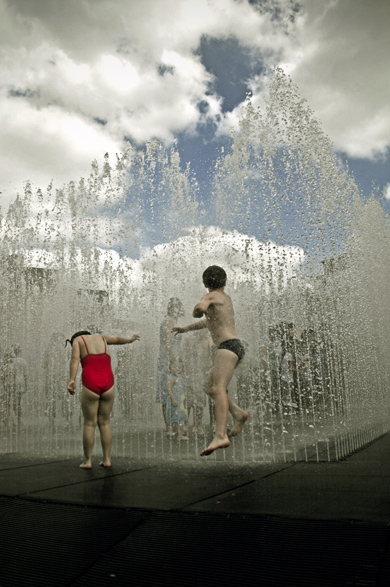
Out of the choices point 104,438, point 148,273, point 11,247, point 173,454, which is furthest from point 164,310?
point 11,247

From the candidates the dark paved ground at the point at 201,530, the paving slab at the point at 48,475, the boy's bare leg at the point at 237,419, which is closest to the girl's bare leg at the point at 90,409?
the paving slab at the point at 48,475

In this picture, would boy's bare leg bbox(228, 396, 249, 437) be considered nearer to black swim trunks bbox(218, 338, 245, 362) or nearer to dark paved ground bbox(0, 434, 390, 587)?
black swim trunks bbox(218, 338, 245, 362)

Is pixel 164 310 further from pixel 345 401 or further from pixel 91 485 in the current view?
pixel 91 485

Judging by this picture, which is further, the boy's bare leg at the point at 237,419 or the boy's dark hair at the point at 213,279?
the boy's dark hair at the point at 213,279

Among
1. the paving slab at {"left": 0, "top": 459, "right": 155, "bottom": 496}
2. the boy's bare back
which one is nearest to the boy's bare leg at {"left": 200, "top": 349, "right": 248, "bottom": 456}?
the boy's bare back

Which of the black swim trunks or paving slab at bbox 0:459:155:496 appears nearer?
paving slab at bbox 0:459:155:496

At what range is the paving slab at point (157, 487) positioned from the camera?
287 cm

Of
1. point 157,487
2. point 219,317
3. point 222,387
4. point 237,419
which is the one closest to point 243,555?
point 157,487

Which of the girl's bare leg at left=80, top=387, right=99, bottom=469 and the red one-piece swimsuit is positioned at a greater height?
the red one-piece swimsuit

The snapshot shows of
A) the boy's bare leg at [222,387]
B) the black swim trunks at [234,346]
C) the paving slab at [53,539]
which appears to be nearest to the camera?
the paving slab at [53,539]

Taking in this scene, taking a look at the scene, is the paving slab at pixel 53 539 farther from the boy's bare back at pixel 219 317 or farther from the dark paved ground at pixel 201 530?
the boy's bare back at pixel 219 317

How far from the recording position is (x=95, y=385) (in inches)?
192

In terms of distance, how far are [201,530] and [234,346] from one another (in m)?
2.29

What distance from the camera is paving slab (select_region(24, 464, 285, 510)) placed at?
2865mm
